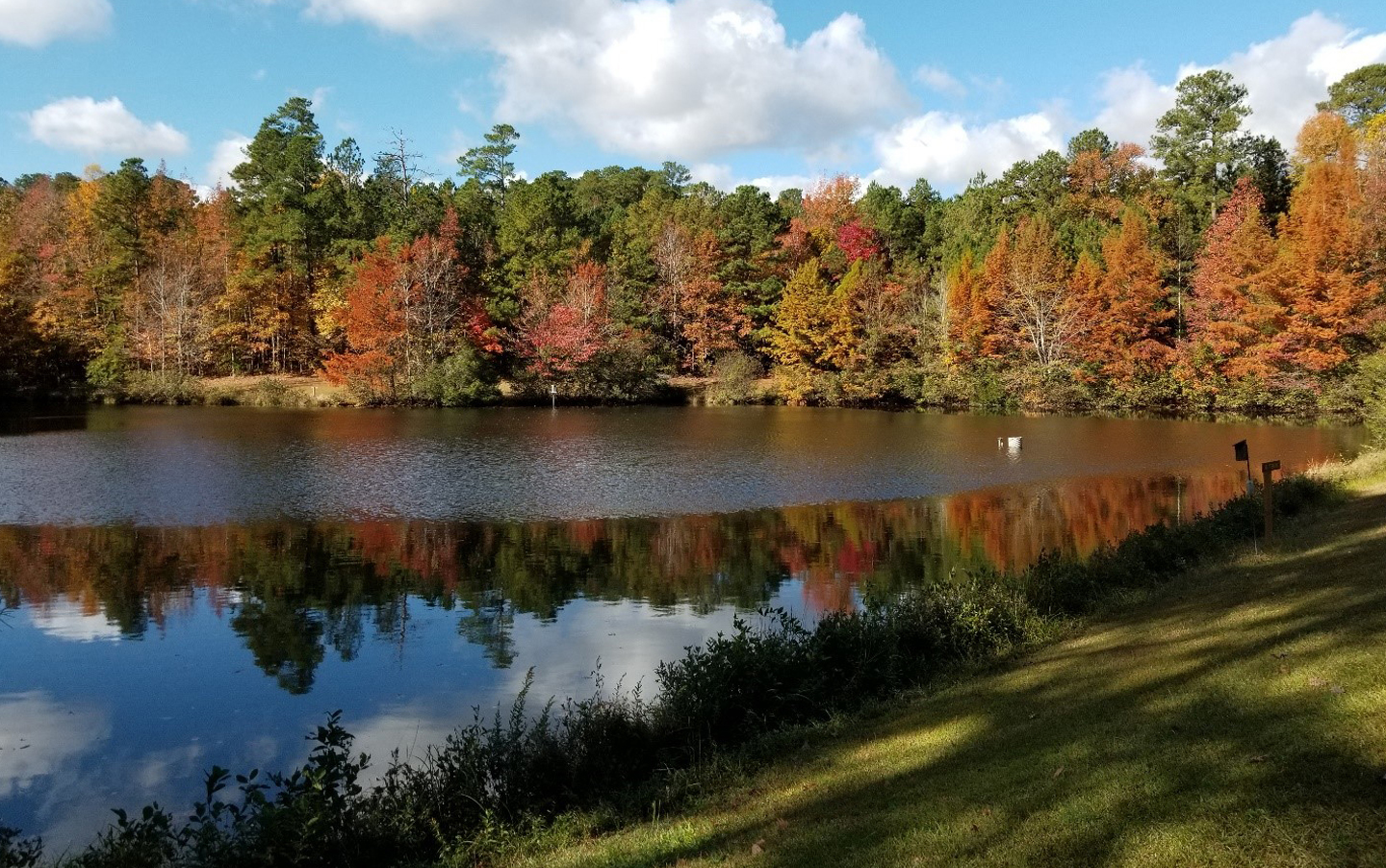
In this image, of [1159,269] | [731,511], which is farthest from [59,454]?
[1159,269]

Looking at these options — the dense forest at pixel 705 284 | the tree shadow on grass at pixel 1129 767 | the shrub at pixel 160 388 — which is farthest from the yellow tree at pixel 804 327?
the tree shadow on grass at pixel 1129 767

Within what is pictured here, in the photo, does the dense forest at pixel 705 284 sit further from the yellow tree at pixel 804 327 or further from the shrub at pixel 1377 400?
the shrub at pixel 1377 400

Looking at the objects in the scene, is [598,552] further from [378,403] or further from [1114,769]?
[378,403]

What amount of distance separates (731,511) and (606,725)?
14846 millimetres

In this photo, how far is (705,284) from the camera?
64500 millimetres

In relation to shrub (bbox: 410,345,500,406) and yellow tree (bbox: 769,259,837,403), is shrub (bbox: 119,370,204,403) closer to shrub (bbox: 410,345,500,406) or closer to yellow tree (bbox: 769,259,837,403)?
shrub (bbox: 410,345,500,406)

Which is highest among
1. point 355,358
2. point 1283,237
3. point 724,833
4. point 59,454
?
point 1283,237

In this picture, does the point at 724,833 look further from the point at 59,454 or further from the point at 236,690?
the point at 59,454

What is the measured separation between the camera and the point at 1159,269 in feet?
169

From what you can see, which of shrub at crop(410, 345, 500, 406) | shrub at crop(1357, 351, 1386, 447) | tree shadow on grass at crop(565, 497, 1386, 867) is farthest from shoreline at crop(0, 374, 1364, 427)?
tree shadow on grass at crop(565, 497, 1386, 867)

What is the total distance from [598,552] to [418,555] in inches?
148

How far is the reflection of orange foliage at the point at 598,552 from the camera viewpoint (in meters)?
15.6

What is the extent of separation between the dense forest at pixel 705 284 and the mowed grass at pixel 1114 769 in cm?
4492

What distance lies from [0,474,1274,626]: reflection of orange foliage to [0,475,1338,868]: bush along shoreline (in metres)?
4.15
